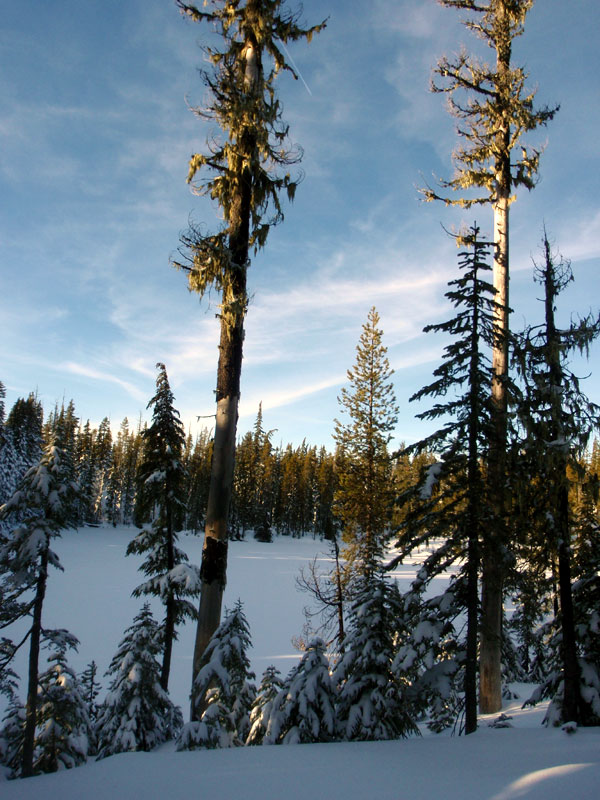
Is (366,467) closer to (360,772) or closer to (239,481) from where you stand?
(360,772)

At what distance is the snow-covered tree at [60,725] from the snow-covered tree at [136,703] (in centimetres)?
61

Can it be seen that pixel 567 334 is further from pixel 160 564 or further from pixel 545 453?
pixel 160 564

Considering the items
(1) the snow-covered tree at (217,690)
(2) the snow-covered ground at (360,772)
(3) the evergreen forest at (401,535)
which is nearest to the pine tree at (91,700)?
(3) the evergreen forest at (401,535)

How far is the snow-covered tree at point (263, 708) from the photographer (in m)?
5.63

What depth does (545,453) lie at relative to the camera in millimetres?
6980

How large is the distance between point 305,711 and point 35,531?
26.4 feet

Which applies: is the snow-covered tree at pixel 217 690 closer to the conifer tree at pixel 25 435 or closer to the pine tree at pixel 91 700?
the pine tree at pixel 91 700

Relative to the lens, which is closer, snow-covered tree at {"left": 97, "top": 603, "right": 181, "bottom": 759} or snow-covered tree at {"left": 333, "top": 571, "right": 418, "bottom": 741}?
snow-covered tree at {"left": 333, "top": 571, "right": 418, "bottom": 741}

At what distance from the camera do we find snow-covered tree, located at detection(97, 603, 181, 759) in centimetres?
1048

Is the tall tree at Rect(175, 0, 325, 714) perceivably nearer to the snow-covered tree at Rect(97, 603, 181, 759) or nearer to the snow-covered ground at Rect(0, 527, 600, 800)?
the snow-covered ground at Rect(0, 527, 600, 800)

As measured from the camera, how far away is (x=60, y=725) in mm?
10930

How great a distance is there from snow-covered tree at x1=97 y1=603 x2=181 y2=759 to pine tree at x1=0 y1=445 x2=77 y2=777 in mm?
1672

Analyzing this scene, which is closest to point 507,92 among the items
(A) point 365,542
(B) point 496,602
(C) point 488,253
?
(C) point 488,253

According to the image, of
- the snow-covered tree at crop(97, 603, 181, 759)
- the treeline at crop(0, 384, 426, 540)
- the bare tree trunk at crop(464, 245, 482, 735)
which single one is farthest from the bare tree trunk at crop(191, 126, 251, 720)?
the treeline at crop(0, 384, 426, 540)
